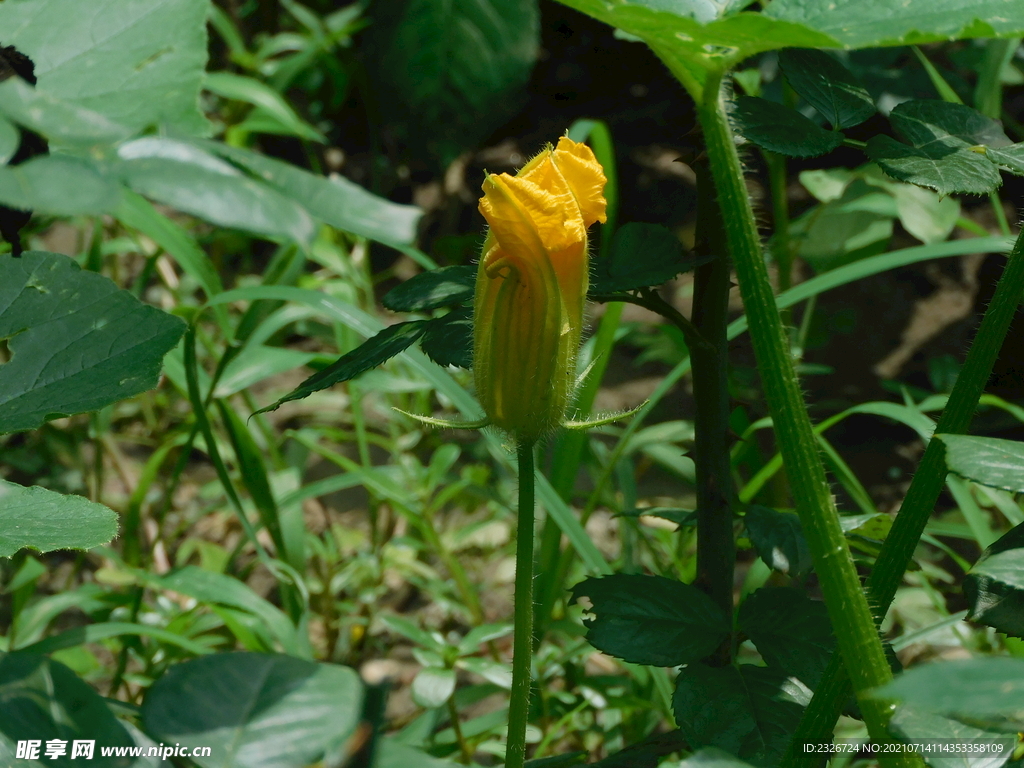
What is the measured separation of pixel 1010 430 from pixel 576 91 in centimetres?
164

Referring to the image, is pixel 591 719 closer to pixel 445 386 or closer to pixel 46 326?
pixel 445 386

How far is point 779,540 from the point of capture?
75cm

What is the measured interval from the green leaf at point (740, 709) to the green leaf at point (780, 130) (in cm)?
40

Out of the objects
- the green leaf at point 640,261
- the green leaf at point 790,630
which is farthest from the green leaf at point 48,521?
the green leaf at point 790,630

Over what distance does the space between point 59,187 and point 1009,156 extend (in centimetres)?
59

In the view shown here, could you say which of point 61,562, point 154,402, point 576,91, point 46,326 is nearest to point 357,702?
point 46,326

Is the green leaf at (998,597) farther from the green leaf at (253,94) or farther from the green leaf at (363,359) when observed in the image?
the green leaf at (253,94)

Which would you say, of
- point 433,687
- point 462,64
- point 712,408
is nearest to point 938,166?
point 712,408

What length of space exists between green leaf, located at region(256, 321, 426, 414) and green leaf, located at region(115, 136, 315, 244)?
0.26 m

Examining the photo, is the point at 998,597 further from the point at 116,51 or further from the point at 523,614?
the point at 116,51

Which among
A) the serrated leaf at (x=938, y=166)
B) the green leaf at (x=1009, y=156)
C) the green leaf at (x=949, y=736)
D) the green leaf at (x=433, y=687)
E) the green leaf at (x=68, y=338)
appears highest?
the green leaf at (x=1009, y=156)

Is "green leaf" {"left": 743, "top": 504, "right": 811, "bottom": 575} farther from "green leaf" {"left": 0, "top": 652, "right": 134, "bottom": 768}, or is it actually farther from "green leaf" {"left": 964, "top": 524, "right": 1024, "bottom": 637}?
"green leaf" {"left": 0, "top": 652, "right": 134, "bottom": 768}

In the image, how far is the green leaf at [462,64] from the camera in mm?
2420

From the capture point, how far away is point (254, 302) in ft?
4.45
